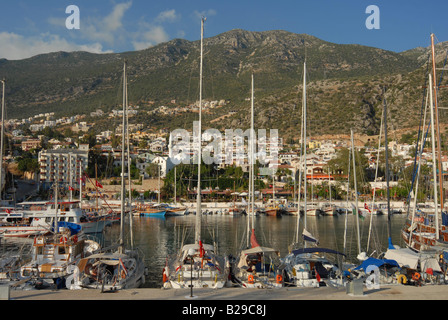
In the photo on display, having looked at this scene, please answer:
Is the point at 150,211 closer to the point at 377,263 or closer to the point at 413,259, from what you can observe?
the point at 413,259

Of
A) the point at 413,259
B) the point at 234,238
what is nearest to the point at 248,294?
the point at 413,259

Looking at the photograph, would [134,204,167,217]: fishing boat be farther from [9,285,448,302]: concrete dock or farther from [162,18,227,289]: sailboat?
[9,285,448,302]: concrete dock

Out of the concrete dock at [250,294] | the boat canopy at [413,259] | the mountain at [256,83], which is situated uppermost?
the mountain at [256,83]

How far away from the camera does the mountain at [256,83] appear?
11394 cm

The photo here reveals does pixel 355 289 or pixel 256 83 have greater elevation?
pixel 256 83

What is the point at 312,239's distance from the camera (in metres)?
19.9

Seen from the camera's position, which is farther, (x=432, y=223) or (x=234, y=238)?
(x=234, y=238)

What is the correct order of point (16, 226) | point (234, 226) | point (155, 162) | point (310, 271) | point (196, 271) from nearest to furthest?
point (196, 271), point (310, 271), point (16, 226), point (234, 226), point (155, 162)

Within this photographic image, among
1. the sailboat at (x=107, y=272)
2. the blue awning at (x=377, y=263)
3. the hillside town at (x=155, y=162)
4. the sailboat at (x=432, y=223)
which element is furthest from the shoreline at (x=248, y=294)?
the hillside town at (x=155, y=162)

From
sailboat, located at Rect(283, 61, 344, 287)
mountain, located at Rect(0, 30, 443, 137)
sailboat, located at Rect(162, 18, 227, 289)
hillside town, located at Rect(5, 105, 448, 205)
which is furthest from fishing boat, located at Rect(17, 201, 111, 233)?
mountain, located at Rect(0, 30, 443, 137)

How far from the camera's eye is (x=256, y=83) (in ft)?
491

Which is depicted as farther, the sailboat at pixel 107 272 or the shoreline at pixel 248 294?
the sailboat at pixel 107 272

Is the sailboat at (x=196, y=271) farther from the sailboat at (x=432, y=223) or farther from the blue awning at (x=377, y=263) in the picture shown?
the sailboat at (x=432, y=223)

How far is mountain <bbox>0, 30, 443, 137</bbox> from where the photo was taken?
114 metres
